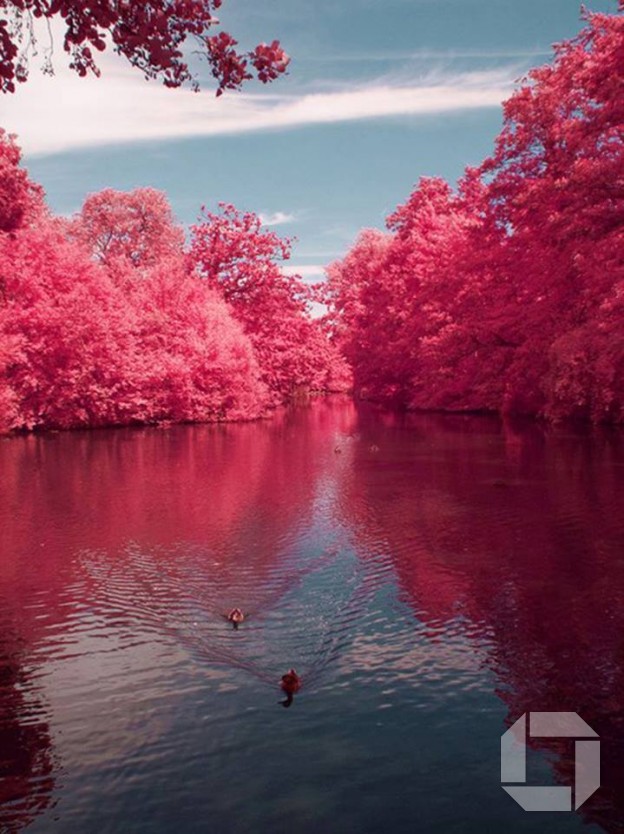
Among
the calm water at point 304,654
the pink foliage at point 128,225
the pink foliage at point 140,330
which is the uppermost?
the pink foliage at point 128,225

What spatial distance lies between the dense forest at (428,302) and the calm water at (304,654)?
1103 cm

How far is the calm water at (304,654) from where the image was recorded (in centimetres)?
507

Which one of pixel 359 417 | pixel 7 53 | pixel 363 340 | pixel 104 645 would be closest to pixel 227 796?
pixel 104 645

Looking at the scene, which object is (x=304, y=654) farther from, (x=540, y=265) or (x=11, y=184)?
(x=540, y=265)

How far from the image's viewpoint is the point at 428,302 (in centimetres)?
4059

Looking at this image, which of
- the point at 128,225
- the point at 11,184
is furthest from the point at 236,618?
the point at 128,225

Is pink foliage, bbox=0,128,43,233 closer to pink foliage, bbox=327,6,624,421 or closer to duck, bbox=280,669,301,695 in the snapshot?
pink foliage, bbox=327,6,624,421

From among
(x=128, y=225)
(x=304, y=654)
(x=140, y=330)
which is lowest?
(x=304, y=654)

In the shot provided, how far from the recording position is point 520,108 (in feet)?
98.3

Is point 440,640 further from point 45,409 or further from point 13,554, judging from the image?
point 45,409

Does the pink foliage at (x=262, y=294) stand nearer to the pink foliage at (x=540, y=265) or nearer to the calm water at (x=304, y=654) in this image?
the pink foliage at (x=540, y=265)

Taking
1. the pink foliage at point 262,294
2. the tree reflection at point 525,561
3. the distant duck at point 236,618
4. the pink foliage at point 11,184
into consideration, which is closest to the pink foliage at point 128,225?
the pink foliage at point 262,294

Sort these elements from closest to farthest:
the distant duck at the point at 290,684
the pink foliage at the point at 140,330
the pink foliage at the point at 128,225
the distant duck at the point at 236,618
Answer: the distant duck at the point at 290,684 < the distant duck at the point at 236,618 < the pink foliage at the point at 140,330 < the pink foliage at the point at 128,225

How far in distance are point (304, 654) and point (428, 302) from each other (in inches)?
1368
